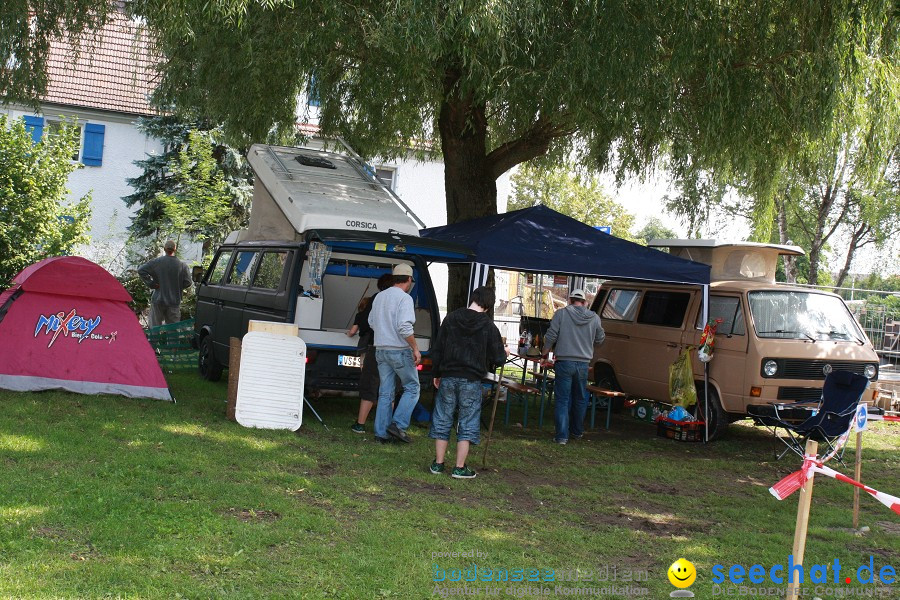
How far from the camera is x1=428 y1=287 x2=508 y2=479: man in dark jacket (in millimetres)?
7730

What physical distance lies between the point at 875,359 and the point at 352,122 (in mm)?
8226

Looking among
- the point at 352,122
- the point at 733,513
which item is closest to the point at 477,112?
the point at 352,122

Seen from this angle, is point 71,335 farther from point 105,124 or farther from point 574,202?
point 574,202

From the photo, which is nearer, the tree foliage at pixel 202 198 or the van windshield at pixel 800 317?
the van windshield at pixel 800 317

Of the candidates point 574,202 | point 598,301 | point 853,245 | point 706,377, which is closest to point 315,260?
point 706,377

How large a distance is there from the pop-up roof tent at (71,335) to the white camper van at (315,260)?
4.75 feet

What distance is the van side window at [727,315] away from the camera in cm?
1059

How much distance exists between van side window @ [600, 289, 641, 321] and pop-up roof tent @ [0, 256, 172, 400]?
6.24 metres

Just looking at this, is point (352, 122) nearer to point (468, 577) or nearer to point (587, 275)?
point (587, 275)

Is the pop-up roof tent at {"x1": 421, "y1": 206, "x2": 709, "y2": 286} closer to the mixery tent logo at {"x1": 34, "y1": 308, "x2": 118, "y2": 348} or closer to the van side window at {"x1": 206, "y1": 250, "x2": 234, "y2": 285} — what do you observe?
the van side window at {"x1": 206, "y1": 250, "x2": 234, "y2": 285}

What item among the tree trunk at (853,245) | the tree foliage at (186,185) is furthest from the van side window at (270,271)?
the tree trunk at (853,245)

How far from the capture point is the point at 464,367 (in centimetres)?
772

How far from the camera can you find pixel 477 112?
12.9m
